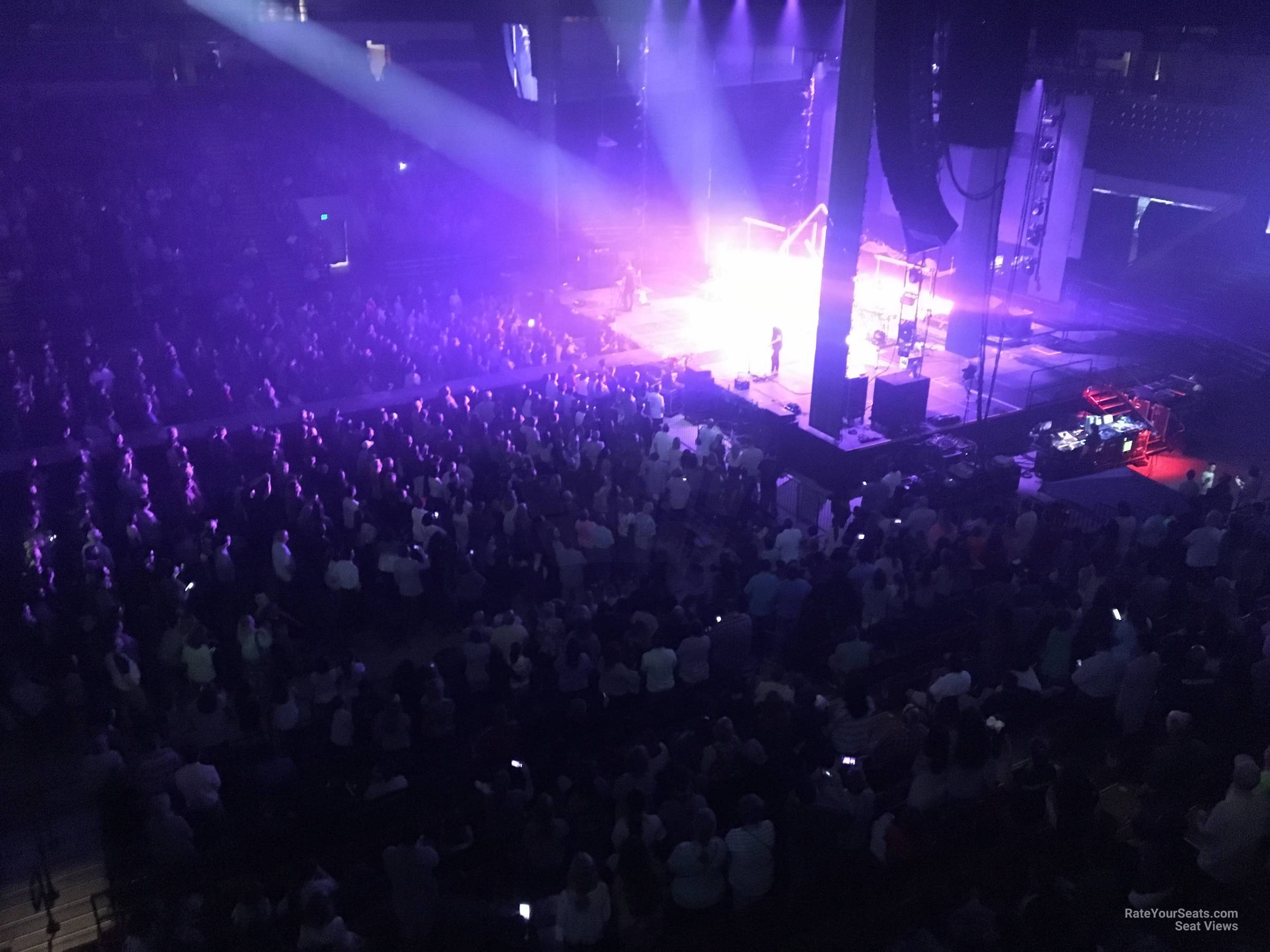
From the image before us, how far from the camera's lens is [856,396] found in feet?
44.1

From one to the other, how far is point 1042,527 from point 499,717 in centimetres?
541

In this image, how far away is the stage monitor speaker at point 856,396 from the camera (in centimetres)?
1340

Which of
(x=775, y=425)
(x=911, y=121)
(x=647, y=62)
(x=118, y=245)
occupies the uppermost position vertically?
(x=647, y=62)

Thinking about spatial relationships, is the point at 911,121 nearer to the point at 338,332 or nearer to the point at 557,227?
the point at 338,332

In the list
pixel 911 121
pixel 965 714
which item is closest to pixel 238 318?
pixel 911 121

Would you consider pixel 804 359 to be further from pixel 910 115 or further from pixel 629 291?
pixel 910 115

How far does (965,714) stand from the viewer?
571 cm

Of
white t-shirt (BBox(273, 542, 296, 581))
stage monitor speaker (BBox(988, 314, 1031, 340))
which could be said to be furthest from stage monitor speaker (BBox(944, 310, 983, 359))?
white t-shirt (BBox(273, 542, 296, 581))

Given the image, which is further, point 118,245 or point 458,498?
point 118,245

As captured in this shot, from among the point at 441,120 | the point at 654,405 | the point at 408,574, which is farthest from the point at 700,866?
the point at 441,120

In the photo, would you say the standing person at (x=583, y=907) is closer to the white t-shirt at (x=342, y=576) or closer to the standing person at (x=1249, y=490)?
the white t-shirt at (x=342, y=576)

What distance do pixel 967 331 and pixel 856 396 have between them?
201 inches

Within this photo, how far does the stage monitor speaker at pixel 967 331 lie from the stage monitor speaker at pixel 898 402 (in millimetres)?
4794

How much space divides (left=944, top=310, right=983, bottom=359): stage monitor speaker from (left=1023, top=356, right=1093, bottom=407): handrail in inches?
52.0
